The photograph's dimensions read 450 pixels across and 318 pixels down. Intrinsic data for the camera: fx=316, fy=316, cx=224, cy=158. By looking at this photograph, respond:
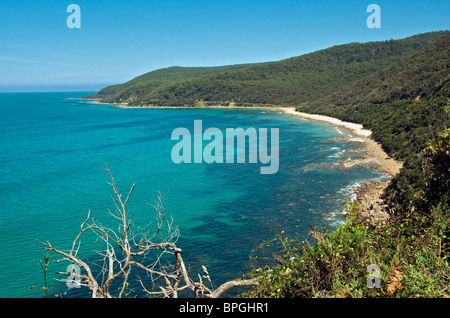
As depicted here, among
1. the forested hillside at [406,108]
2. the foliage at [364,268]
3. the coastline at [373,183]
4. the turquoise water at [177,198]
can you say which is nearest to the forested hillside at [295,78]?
the forested hillside at [406,108]

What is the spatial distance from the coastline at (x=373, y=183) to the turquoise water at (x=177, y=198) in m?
1.52

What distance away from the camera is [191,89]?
502ft

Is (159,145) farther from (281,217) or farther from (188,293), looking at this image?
(188,293)

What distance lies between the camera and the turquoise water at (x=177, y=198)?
18.6 m

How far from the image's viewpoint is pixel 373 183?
28.9 meters

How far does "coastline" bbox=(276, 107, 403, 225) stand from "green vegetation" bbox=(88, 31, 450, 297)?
93cm

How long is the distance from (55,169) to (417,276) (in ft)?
137

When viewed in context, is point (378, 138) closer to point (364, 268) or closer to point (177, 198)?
point (177, 198)

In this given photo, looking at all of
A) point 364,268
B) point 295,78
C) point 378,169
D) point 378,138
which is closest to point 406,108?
point 378,138

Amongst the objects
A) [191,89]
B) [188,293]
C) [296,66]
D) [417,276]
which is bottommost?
[188,293]

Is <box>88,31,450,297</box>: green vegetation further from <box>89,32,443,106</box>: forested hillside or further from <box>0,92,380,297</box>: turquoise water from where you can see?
<box>0,92,380,297</box>: turquoise water

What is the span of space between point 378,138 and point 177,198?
33794mm

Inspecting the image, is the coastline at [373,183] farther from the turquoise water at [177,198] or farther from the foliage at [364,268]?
the turquoise water at [177,198]
